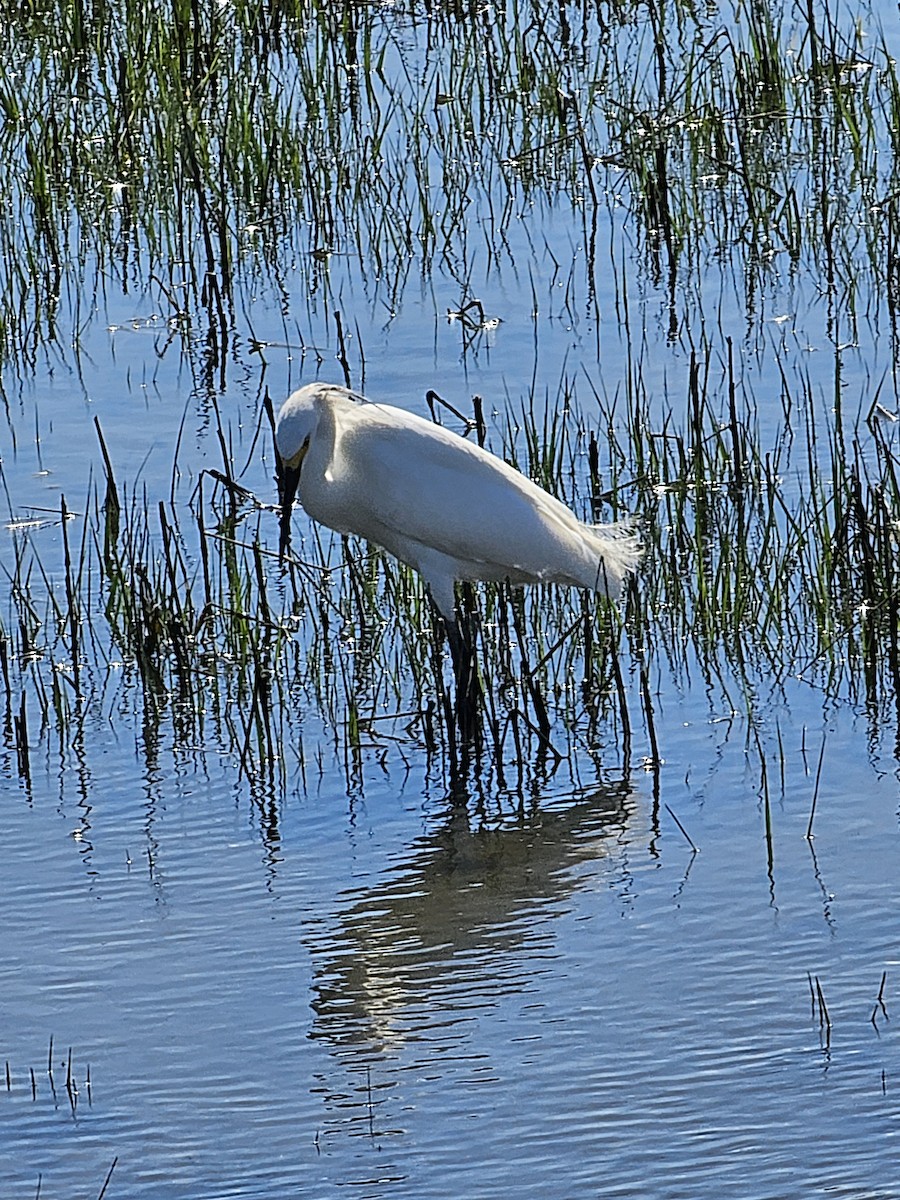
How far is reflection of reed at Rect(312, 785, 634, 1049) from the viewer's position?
4.76 metres

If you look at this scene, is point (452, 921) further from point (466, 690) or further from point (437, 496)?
point (437, 496)

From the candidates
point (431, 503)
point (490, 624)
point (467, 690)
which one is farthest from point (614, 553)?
point (467, 690)

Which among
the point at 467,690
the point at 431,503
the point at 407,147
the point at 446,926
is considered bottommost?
the point at 446,926

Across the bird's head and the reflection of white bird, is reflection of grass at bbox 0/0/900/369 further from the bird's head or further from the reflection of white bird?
the bird's head

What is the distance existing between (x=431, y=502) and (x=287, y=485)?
46 centimetres

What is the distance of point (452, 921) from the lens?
5.21 metres

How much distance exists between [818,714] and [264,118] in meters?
5.65

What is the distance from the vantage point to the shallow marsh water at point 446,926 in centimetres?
412

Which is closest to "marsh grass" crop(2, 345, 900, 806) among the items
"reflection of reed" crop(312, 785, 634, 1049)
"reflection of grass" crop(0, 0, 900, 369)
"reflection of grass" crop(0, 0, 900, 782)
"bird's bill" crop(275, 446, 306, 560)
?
"reflection of grass" crop(0, 0, 900, 782)

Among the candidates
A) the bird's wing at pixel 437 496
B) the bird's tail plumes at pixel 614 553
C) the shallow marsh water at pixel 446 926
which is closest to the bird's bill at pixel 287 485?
the bird's wing at pixel 437 496

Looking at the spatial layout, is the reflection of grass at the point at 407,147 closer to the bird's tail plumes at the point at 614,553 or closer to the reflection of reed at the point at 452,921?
the bird's tail plumes at the point at 614,553

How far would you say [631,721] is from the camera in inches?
241

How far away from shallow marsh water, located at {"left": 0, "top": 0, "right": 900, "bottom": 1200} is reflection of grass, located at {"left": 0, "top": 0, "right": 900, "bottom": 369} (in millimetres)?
1708

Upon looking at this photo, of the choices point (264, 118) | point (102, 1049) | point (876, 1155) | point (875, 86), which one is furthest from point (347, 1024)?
point (875, 86)
